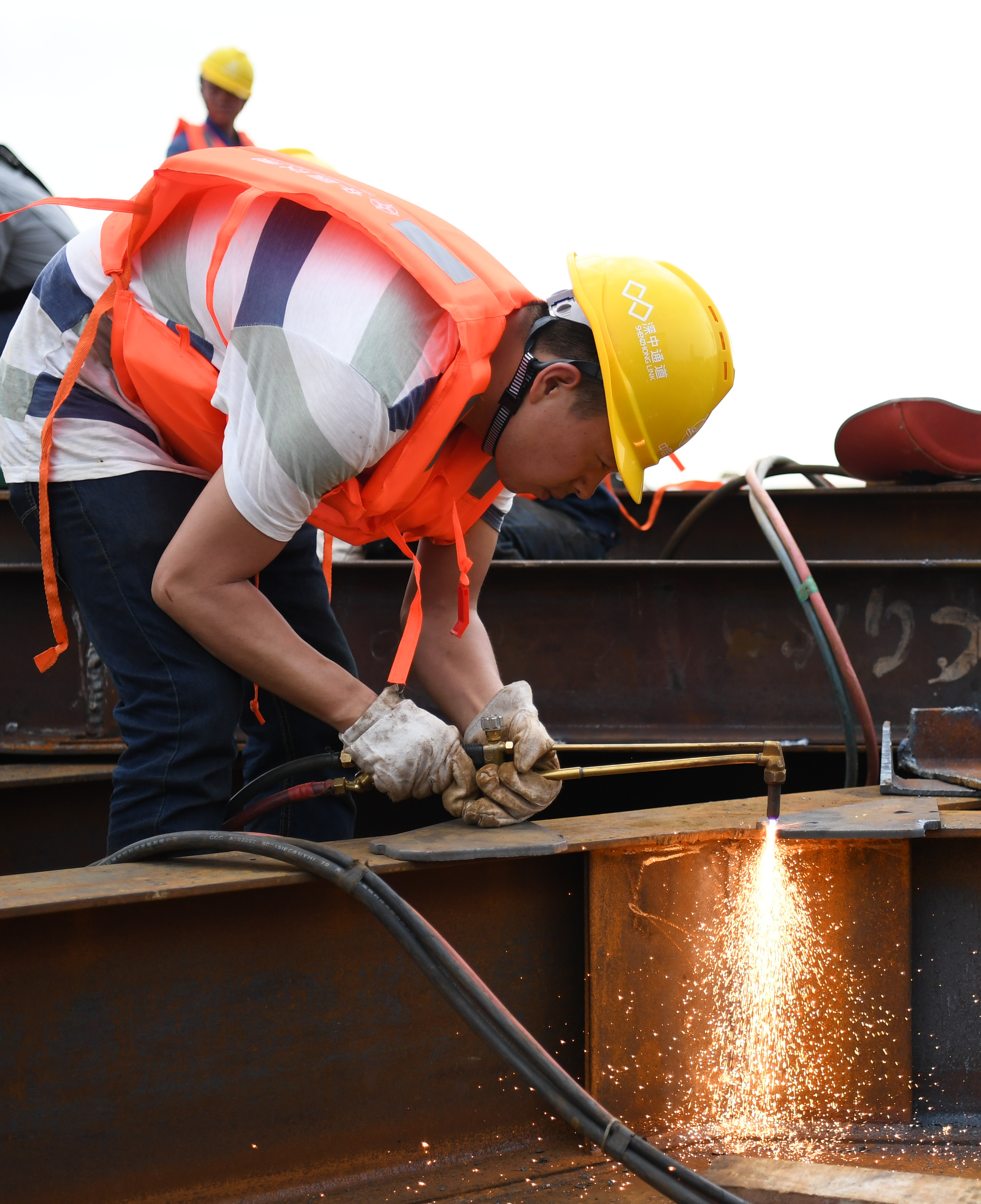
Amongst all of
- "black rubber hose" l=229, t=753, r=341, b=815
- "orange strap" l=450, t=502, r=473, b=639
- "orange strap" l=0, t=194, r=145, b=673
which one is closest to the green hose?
"orange strap" l=450, t=502, r=473, b=639

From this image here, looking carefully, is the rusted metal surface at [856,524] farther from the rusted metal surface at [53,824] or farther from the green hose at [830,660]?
the rusted metal surface at [53,824]

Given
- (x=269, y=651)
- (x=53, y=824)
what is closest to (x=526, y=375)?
(x=269, y=651)

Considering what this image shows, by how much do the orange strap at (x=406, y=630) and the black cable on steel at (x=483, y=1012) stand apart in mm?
308

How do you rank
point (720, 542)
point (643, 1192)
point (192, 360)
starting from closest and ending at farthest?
point (643, 1192) < point (192, 360) < point (720, 542)

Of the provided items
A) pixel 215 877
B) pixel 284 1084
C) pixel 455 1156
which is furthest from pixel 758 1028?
pixel 215 877

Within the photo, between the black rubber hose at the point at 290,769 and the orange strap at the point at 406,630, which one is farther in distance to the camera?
the black rubber hose at the point at 290,769

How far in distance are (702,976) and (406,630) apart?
2.51 ft

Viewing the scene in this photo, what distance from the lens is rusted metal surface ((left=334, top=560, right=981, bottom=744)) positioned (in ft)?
10.7

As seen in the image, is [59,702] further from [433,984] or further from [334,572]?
[433,984]

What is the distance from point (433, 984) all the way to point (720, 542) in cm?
Answer: 322

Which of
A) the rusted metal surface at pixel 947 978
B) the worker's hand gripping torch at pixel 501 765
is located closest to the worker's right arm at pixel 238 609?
the worker's hand gripping torch at pixel 501 765

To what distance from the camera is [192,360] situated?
1.82m

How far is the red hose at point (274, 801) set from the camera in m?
1.85

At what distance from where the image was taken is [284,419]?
159 cm
